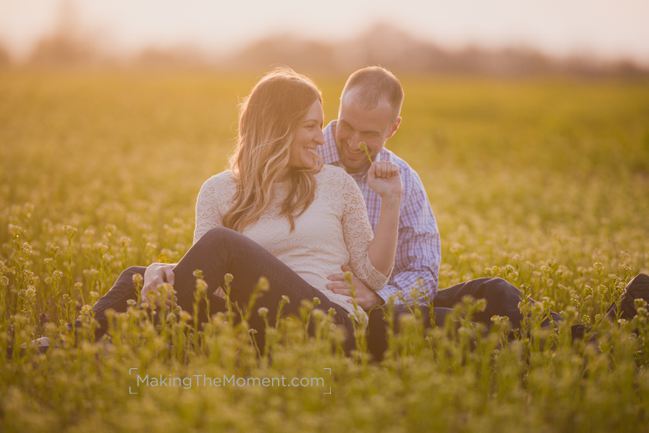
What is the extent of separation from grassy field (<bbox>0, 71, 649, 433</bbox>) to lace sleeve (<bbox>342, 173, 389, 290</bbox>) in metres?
0.44

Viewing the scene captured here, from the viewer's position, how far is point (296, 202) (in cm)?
444

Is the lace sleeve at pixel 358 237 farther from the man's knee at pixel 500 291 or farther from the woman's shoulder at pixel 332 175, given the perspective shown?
the man's knee at pixel 500 291

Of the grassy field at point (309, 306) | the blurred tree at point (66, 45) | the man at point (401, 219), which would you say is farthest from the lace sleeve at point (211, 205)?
the blurred tree at point (66, 45)

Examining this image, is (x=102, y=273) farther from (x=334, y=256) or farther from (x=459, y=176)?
(x=459, y=176)

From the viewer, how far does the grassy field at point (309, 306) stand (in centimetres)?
316

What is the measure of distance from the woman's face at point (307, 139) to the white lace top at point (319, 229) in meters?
0.15

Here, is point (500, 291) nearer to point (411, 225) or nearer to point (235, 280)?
point (411, 225)

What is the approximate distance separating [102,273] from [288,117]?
1.74 m

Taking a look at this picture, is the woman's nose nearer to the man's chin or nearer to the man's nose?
the man's nose

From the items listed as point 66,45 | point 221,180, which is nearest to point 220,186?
point 221,180

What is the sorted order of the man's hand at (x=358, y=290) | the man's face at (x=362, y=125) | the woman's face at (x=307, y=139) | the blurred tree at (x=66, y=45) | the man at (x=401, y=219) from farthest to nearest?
1. the blurred tree at (x=66, y=45)
2. the man's face at (x=362, y=125)
3. the man at (x=401, y=219)
4. the woman's face at (x=307, y=139)
5. the man's hand at (x=358, y=290)

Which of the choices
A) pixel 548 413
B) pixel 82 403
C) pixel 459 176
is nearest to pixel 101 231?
pixel 82 403

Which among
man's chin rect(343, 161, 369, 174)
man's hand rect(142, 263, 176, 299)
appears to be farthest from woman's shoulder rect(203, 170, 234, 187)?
man's chin rect(343, 161, 369, 174)

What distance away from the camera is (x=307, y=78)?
473cm
